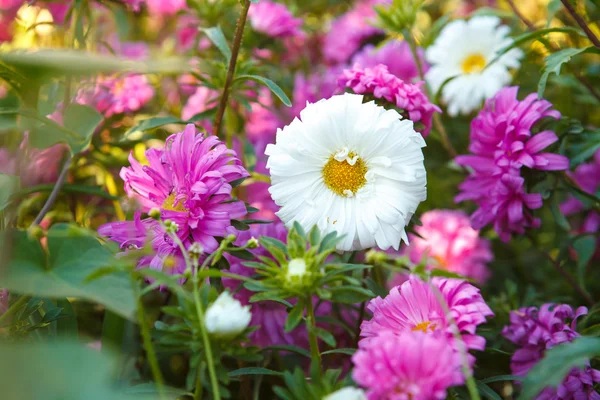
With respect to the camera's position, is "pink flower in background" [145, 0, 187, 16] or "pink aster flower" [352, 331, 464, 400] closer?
"pink aster flower" [352, 331, 464, 400]

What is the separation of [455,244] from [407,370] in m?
0.63

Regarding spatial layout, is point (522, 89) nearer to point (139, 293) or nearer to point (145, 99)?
point (145, 99)

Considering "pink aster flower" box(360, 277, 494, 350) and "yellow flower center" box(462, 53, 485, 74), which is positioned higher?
"yellow flower center" box(462, 53, 485, 74)

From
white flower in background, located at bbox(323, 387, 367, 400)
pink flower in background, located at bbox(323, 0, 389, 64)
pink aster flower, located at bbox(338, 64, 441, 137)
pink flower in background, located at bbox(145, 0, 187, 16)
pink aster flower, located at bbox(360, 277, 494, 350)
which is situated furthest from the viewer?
pink flower in background, located at bbox(145, 0, 187, 16)

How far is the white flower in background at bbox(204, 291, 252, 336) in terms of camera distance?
450mm

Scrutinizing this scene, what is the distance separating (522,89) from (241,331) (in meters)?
0.71

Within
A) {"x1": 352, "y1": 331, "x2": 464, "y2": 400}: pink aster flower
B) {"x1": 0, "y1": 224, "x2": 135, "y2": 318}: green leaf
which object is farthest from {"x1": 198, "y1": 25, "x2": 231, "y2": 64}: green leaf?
{"x1": 352, "y1": 331, "x2": 464, "y2": 400}: pink aster flower

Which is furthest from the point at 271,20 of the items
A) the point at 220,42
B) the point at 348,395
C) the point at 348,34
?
the point at 348,395

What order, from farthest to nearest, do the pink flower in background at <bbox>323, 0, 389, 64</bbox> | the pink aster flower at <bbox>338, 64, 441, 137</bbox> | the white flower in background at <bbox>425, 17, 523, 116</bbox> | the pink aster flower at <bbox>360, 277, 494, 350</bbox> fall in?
the pink flower in background at <bbox>323, 0, 389, 64</bbox> < the white flower in background at <bbox>425, 17, 523, 116</bbox> < the pink aster flower at <bbox>338, 64, 441, 137</bbox> < the pink aster flower at <bbox>360, 277, 494, 350</bbox>

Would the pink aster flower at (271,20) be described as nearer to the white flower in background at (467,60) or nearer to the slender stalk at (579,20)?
the white flower in background at (467,60)

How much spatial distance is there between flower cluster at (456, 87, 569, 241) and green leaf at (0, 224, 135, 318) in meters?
0.42

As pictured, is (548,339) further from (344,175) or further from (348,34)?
(348,34)

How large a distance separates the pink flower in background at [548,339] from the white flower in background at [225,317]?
31 cm

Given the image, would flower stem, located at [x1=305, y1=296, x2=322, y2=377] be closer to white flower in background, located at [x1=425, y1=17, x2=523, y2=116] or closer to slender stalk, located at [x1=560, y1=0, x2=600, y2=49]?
slender stalk, located at [x1=560, y1=0, x2=600, y2=49]
